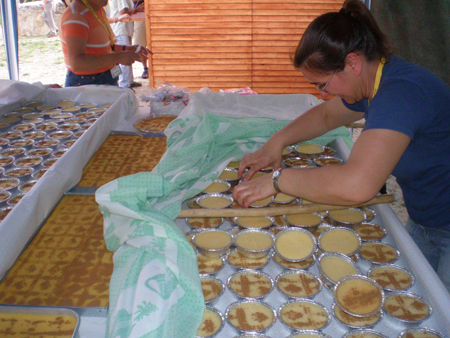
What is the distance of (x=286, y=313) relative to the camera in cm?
119

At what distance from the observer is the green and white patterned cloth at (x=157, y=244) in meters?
1.09

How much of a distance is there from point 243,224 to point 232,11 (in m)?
5.44

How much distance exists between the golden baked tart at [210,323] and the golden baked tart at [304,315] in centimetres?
19

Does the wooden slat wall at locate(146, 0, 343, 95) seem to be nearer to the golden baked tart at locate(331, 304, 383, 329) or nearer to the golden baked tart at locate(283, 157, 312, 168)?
the golden baked tart at locate(283, 157, 312, 168)

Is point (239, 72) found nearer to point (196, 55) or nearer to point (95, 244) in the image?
point (196, 55)

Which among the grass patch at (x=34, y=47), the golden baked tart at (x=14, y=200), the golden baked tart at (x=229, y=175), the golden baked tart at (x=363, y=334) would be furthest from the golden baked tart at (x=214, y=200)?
the grass patch at (x=34, y=47)

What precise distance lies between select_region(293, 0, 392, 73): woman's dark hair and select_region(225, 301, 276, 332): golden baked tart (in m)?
0.85

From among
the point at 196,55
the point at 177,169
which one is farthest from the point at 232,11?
the point at 177,169

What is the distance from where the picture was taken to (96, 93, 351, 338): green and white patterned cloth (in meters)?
1.09

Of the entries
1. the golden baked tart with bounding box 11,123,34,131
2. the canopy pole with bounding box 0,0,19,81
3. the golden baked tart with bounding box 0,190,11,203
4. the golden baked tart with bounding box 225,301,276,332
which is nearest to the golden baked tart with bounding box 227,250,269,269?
the golden baked tart with bounding box 225,301,276,332

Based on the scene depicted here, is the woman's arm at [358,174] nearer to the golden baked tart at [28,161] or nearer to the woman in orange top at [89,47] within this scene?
the golden baked tart at [28,161]

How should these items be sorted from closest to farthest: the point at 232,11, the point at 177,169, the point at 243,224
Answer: the point at 243,224
the point at 177,169
the point at 232,11

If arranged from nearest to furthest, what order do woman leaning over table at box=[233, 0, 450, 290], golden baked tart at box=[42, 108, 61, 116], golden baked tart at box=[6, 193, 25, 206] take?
woman leaning over table at box=[233, 0, 450, 290], golden baked tart at box=[6, 193, 25, 206], golden baked tart at box=[42, 108, 61, 116]

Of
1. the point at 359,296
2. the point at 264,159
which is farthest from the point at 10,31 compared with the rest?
the point at 359,296
